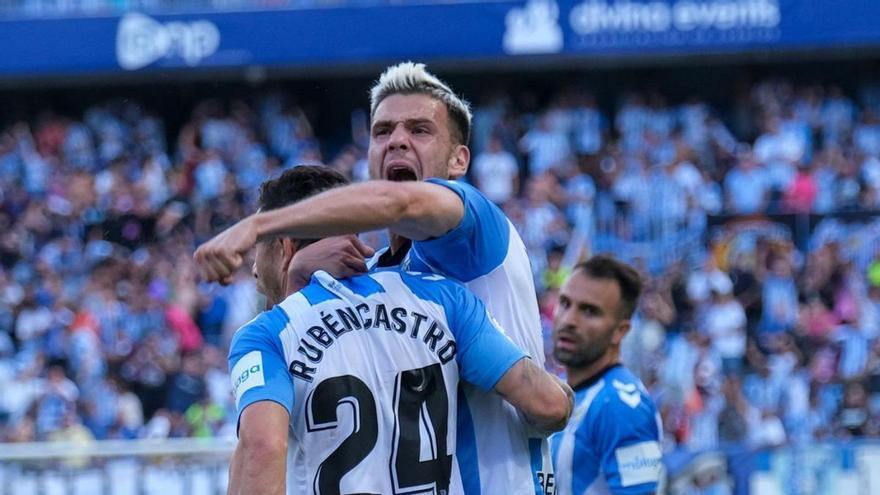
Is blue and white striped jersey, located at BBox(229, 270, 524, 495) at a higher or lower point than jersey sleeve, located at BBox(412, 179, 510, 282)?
lower

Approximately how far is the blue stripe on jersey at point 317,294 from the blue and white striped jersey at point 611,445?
211 centimetres

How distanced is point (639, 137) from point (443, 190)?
1437 cm

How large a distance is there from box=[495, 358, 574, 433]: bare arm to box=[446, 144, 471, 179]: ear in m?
0.64

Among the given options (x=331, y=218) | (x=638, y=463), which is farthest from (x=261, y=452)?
(x=638, y=463)

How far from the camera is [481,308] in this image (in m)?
3.63

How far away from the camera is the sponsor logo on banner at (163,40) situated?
19219 millimetres

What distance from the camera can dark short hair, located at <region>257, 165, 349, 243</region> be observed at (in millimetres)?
3857

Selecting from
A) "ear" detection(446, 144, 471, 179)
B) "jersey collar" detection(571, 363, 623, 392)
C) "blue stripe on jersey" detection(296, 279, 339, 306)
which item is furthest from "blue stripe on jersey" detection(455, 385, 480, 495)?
"jersey collar" detection(571, 363, 623, 392)

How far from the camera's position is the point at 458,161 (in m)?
4.05

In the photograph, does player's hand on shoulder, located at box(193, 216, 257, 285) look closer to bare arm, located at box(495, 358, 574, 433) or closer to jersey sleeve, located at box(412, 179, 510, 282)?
jersey sleeve, located at box(412, 179, 510, 282)

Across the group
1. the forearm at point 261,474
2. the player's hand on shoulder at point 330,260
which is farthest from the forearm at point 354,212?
the forearm at point 261,474

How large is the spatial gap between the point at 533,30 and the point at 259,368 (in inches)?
610

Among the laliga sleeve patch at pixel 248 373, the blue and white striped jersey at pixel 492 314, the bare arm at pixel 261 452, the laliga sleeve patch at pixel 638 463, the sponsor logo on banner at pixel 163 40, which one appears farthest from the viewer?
the sponsor logo on banner at pixel 163 40

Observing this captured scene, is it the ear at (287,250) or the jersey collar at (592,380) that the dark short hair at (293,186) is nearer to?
the ear at (287,250)
